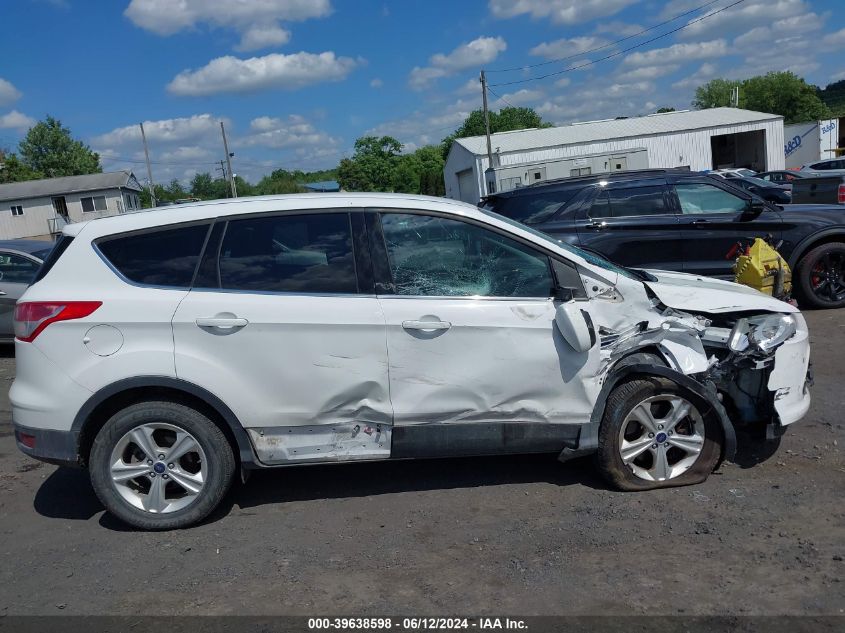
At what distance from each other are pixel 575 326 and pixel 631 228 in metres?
4.97

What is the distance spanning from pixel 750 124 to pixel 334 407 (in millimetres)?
47153

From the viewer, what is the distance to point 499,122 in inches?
3777

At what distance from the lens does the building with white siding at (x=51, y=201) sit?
58.1 meters

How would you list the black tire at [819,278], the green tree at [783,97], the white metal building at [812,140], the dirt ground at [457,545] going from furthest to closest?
the green tree at [783,97], the white metal building at [812,140], the black tire at [819,278], the dirt ground at [457,545]

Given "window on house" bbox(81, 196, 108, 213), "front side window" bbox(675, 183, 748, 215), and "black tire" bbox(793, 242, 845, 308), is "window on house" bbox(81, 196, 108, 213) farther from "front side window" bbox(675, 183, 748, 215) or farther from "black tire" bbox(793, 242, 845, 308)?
"black tire" bbox(793, 242, 845, 308)

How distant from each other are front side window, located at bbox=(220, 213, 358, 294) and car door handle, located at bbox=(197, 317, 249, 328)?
0.21 metres

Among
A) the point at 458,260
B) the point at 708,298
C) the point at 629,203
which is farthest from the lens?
the point at 629,203

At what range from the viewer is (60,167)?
77.2m

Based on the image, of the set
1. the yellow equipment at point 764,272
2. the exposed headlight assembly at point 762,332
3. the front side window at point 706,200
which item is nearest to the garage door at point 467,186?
the front side window at point 706,200

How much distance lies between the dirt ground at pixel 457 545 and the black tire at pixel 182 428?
4.7 inches

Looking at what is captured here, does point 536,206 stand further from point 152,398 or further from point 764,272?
point 152,398

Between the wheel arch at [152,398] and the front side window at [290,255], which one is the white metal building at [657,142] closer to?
the front side window at [290,255]

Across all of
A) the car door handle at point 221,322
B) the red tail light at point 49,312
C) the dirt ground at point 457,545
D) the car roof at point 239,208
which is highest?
the car roof at point 239,208

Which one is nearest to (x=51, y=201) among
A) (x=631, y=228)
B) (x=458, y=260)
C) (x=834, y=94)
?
(x=631, y=228)
